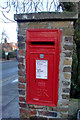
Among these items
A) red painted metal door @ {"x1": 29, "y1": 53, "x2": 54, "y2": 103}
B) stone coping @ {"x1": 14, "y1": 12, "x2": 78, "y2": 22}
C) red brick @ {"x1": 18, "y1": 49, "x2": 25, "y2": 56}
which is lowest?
red painted metal door @ {"x1": 29, "y1": 53, "x2": 54, "y2": 103}

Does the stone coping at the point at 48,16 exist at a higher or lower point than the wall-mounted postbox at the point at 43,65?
higher

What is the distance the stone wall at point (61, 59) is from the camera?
62.5 inches

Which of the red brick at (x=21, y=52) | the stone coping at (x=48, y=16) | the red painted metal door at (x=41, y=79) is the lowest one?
the red painted metal door at (x=41, y=79)

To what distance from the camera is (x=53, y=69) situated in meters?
1.61

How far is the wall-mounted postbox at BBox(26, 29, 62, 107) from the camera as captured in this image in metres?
1.56

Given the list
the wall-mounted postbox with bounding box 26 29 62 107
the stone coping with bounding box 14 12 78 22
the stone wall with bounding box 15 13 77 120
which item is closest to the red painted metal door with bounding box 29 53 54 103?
the wall-mounted postbox with bounding box 26 29 62 107

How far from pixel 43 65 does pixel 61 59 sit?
29cm

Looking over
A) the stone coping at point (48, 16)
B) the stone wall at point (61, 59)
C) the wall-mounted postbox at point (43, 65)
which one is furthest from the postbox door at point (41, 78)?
the stone coping at point (48, 16)

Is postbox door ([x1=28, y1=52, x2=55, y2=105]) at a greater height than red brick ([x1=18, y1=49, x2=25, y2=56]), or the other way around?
red brick ([x1=18, y1=49, x2=25, y2=56])

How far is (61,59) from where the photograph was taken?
1633 mm

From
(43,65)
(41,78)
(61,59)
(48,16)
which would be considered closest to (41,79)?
(41,78)

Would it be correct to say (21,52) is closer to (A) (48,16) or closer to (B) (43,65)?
(B) (43,65)

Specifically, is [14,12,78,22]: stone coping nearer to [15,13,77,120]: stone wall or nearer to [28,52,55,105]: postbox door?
[15,13,77,120]: stone wall

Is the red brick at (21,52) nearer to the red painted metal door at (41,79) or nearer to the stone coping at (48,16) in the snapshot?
the red painted metal door at (41,79)
